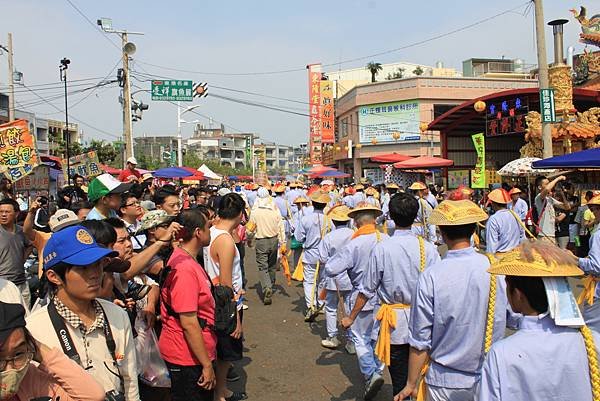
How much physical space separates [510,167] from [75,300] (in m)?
13.1

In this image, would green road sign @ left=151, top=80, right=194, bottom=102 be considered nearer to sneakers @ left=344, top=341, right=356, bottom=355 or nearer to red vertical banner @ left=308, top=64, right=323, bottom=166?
red vertical banner @ left=308, top=64, right=323, bottom=166

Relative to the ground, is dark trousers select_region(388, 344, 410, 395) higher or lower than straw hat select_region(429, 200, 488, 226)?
lower

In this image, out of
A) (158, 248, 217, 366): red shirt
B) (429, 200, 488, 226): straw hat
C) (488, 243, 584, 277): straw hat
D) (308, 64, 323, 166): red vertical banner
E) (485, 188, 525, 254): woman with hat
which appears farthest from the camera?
(308, 64, 323, 166): red vertical banner

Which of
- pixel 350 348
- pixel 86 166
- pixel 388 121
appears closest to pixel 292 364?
pixel 350 348

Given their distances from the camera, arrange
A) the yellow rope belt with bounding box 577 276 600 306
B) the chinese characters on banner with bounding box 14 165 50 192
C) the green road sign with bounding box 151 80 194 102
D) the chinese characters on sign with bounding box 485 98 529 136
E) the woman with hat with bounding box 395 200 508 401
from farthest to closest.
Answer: the green road sign with bounding box 151 80 194 102 < the chinese characters on sign with bounding box 485 98 529 136 < the chinese characters on banner with bounding box 14 165 50 192 < the yellow rope belt with bounding box 577 276 600 306 < the woman with hat with bounding box 395 200 508 401

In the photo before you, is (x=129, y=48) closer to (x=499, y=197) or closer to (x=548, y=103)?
(x=548, y=103)

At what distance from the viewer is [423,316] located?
2863 mm

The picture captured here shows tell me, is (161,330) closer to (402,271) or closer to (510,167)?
(402,271)

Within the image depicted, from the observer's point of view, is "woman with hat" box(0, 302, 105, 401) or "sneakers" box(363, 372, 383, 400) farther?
"sneakers" box(363, 372, 383, 400)

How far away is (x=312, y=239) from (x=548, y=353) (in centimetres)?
576

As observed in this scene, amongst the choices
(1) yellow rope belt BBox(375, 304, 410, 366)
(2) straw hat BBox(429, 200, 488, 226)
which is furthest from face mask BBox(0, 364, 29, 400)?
(1) yellow rope belt BBox(375, 304, 410, 366)

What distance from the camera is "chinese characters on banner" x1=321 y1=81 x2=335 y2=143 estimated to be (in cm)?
3775

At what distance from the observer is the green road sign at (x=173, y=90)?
22.4 meters

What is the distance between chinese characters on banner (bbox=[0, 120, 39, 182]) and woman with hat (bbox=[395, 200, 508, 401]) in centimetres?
916
